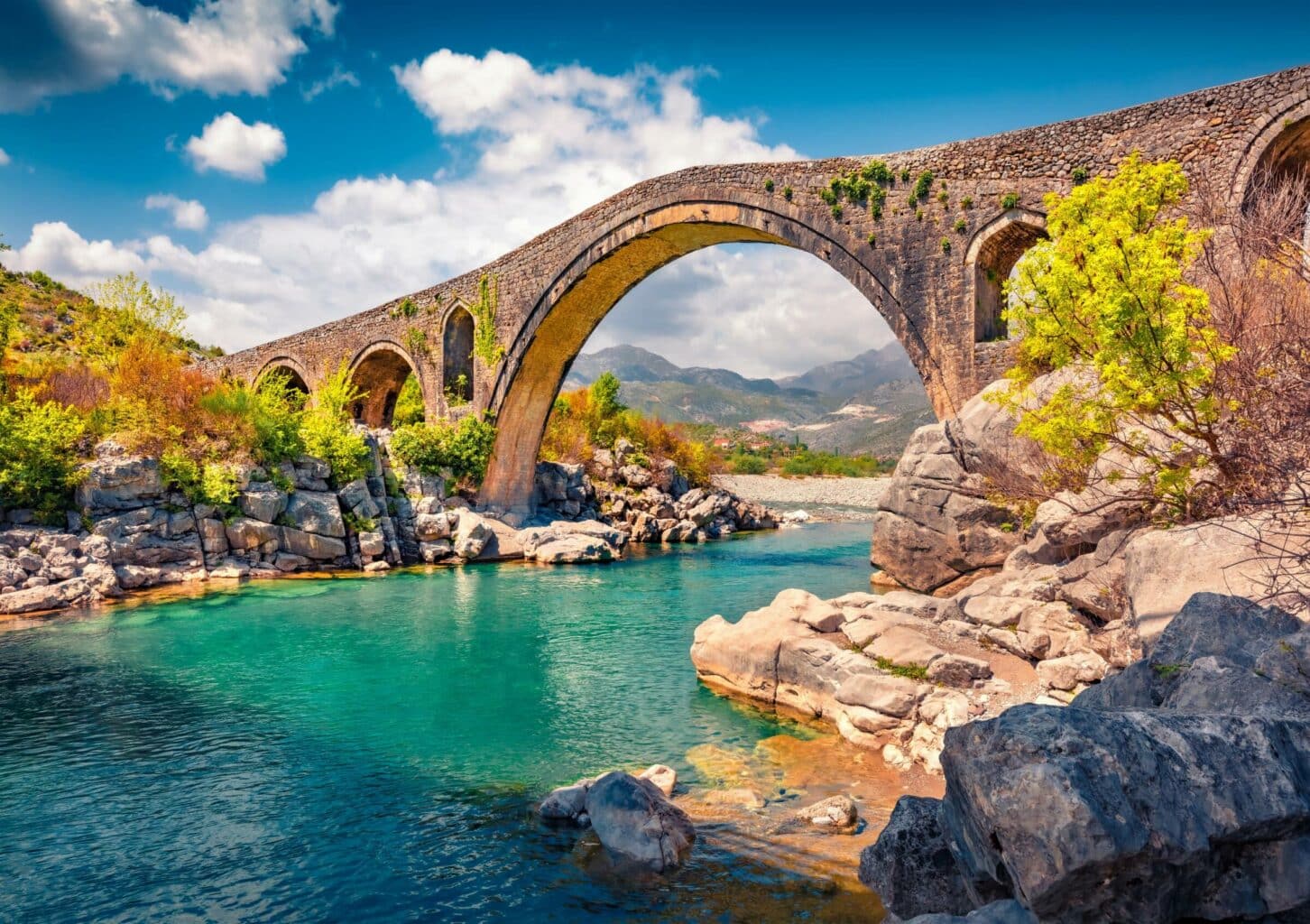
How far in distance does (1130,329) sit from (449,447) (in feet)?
59.1

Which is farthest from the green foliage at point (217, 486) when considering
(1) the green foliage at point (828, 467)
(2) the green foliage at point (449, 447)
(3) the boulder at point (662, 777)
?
(1) the green foliage at point (828, 467)

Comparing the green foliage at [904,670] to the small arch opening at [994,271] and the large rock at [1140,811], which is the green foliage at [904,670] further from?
the small arch opening at [994,271]

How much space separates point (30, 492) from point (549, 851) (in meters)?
14.0

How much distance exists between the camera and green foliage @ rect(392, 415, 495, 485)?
21.5 meters

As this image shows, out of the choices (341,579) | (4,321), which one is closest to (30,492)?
(4,321)

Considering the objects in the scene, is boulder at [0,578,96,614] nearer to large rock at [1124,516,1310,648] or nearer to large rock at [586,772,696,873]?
large rock at [586,772,696,873]

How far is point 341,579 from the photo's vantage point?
642 inches

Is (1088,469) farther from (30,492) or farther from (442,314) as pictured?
(442,314)

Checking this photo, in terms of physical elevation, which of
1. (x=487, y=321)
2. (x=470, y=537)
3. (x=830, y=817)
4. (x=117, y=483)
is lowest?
(x=830, y=817)

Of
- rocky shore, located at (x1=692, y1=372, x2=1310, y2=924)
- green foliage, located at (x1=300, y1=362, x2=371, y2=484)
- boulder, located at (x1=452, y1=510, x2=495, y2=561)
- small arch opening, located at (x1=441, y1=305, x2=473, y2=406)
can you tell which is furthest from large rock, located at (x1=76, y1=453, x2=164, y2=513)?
rocky shore, located at (x1=692, y1=372, x2=1310, y2=924)

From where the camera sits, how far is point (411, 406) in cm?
2561

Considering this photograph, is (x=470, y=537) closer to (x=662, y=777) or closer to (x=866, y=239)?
(x=866, y=239)

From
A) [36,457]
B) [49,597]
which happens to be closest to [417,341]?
[36,457]

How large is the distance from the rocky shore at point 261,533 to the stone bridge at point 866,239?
3.29 metres
